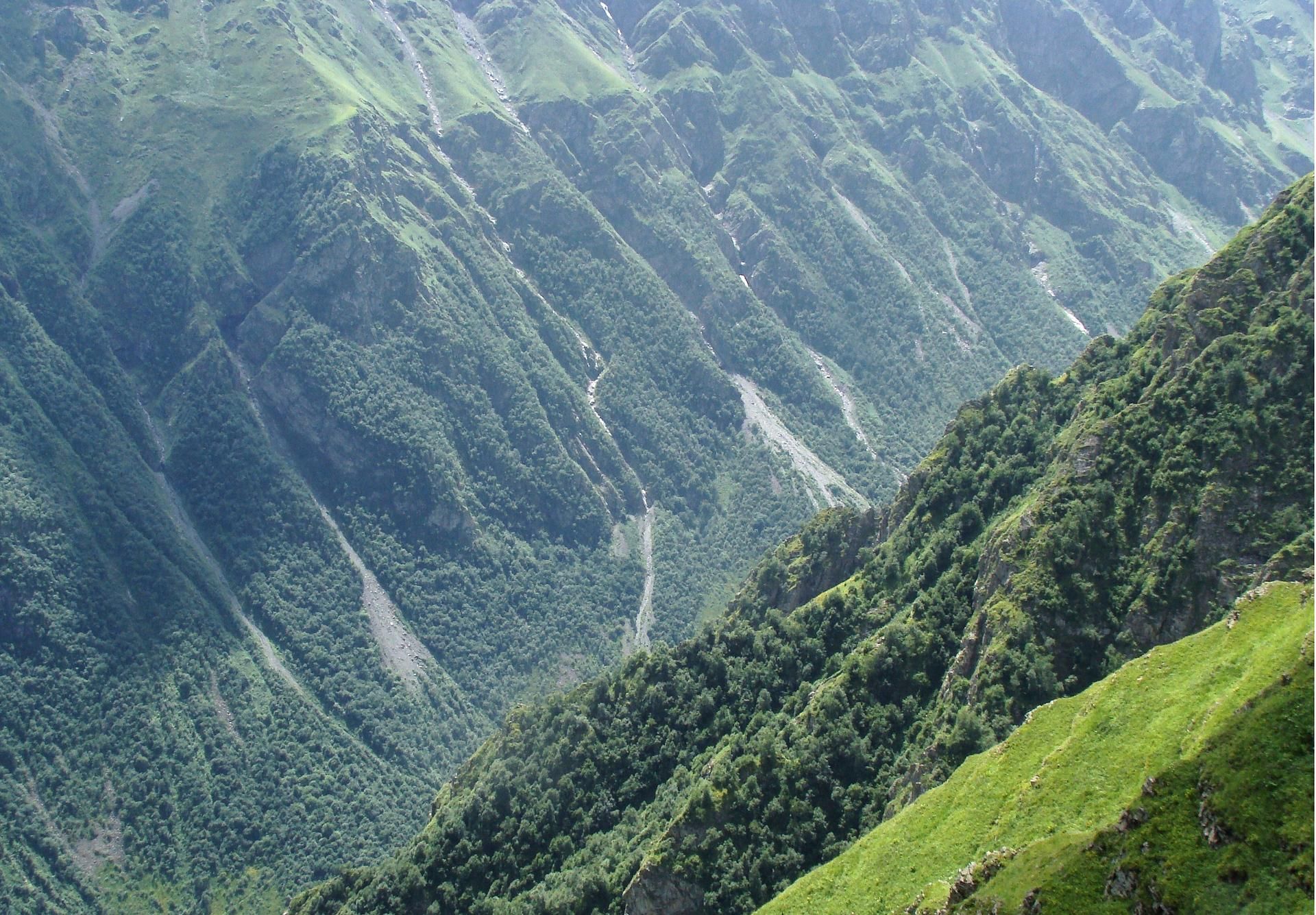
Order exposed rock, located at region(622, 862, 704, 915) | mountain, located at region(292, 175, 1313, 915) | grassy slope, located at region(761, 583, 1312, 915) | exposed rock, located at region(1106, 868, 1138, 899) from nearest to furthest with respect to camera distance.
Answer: exposed rock, located at region(1106, 868, 1138, 899) < grassy slope, located at region(761, 583, 1312, 915) < mountain, located at region(292, 175, 1313, 915) < exposed rock, located at region(622, 862, 704, 915)

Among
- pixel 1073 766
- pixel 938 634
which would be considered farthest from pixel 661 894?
pixel 1073 766

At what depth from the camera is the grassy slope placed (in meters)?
65.3

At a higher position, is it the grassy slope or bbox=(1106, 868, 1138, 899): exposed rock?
bbox=(1106, 868, 1138, 899): exposed rock

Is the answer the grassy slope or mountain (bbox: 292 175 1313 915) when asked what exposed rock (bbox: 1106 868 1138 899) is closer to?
the grassy slope

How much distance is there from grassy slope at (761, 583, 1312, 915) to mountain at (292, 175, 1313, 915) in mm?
2735

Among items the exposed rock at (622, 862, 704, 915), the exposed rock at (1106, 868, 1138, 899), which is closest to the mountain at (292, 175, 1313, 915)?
the exposed rock at (622, 862, 704, 915)

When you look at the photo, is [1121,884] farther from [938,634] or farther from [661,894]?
[938,634]

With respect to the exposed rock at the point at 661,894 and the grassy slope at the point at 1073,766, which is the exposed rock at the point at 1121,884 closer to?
the grassy slope at the point at 1073,766

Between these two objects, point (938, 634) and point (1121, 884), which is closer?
point (1121, 884)

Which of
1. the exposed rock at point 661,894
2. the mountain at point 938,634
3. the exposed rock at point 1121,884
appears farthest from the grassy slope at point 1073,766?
the exposed rock at point 661,894

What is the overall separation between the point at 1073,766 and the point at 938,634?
133 feet

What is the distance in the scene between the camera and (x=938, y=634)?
114 meters

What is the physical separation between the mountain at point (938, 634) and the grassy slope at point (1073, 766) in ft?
8.97

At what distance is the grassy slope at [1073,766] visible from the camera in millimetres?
65312
